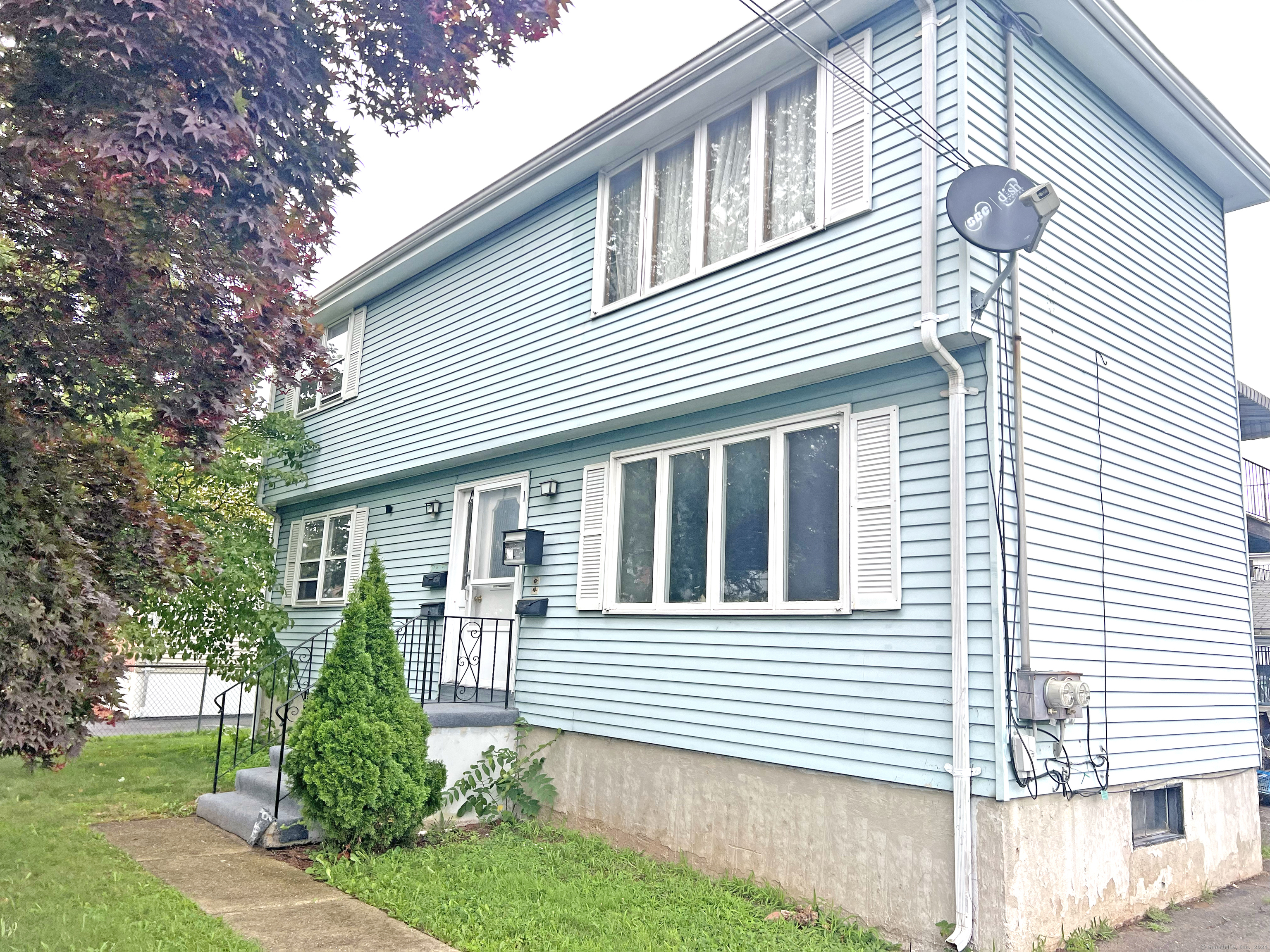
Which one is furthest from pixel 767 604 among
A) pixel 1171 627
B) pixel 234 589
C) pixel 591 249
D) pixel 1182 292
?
pixel 234 589

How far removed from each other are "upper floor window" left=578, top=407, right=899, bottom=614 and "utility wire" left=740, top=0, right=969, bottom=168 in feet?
5.39

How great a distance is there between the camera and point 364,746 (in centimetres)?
679

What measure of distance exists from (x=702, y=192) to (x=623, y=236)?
1.03 metres

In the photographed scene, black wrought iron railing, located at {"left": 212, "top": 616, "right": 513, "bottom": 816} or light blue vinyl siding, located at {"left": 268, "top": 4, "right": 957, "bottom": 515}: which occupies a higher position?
light blue vinyl siding, located at {"left": 268, "top": 4, "right": 957, "bottom": 515}

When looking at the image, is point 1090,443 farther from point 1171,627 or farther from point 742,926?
point 742,926

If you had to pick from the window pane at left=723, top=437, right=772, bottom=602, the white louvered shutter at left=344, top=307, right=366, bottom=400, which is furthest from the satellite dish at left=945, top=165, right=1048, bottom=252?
the white louvered shutter at left=344, top=307, right=366, bottom=400

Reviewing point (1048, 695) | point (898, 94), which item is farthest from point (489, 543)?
point (1048, 695)

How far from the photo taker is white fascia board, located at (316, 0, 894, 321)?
6.89 meters

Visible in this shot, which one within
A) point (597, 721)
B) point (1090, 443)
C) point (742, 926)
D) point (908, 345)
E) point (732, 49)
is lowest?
point (742, 926)

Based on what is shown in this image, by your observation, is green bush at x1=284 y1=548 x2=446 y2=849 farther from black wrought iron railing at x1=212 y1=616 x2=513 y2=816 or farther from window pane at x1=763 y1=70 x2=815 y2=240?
window pane at x1=763 y1=70 x2=815 y2=240

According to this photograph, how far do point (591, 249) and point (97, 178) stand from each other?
4725 millimetres

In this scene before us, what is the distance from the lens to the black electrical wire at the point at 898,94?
19.9 feet

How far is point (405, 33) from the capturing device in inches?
212

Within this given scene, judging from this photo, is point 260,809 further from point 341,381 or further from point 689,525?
point 341,381
